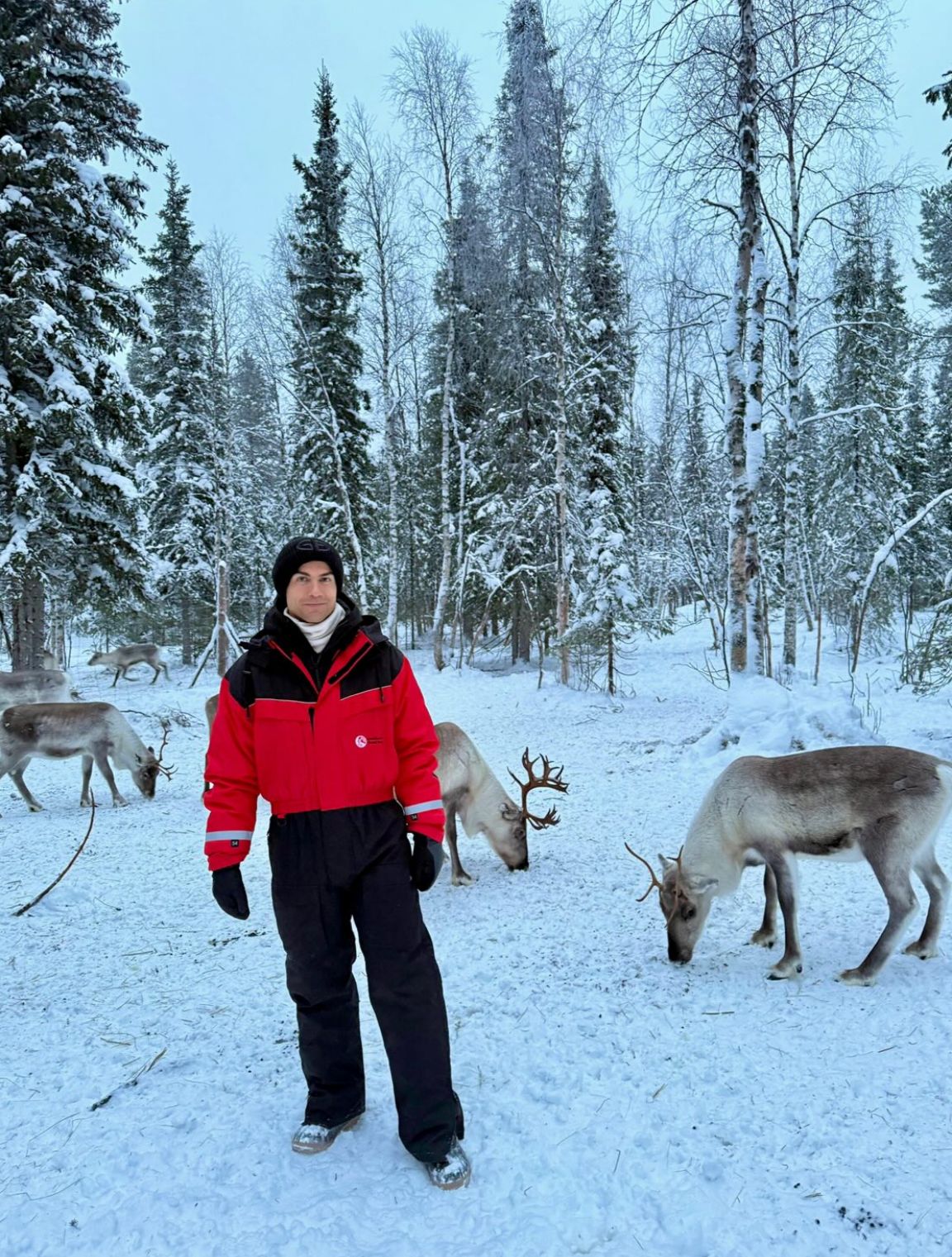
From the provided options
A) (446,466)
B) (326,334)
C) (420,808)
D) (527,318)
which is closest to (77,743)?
(420,808)

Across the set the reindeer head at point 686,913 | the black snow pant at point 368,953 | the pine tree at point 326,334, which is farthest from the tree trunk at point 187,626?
the black snow pant at point 368,953

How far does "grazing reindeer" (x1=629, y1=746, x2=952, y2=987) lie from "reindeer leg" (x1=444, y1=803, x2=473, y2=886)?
87.4 inches

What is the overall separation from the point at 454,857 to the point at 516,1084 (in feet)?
9.86

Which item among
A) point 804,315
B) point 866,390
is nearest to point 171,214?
point 804,315

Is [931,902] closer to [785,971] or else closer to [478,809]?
[785,971]

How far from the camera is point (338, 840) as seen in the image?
2812mm

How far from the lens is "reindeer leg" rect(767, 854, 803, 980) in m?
4.23

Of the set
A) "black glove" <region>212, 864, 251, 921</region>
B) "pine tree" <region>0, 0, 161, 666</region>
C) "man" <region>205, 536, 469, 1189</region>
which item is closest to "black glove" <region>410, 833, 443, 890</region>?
"man" <region>205, 536, 469, 1189</region>

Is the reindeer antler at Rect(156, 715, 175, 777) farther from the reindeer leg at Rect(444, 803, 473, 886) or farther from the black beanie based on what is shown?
the black beanie

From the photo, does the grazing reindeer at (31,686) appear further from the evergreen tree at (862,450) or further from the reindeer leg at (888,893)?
the evergreen tree at (862,450)

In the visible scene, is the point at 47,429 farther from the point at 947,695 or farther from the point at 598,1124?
the point at 947,695

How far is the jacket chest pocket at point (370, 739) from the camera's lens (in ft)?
9.39

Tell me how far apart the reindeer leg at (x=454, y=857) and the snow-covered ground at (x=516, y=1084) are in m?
0.16

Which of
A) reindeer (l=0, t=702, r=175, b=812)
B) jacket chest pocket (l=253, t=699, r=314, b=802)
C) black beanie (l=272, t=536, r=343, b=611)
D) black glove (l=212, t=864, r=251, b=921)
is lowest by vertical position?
reindeer (l=0, t=702, r=175, b=812)
